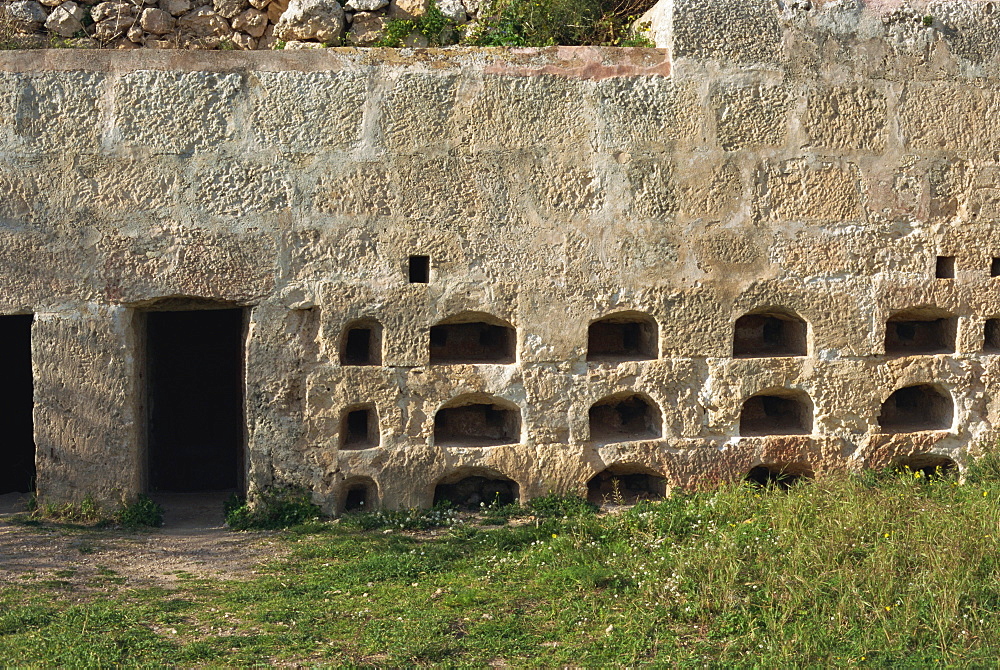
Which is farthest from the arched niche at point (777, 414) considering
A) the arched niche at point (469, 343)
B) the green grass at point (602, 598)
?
the arched niche at point (469, 343)

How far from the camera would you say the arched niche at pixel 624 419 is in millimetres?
6625

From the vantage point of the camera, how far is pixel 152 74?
609 centimetres

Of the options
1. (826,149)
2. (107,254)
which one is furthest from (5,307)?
(826,149)

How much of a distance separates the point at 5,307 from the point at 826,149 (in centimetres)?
532

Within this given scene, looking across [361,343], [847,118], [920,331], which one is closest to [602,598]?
[361,343]

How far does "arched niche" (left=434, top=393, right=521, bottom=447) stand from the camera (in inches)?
259

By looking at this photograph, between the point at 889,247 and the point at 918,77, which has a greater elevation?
the point at 918,77

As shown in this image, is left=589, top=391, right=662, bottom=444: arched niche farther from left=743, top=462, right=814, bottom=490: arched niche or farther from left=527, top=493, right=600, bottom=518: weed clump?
left=743, top=462, right=814, bottom=490: arched niche

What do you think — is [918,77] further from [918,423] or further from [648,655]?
[648,655]

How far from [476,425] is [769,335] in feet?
7.11

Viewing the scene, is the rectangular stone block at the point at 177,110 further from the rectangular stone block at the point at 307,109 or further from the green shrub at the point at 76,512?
the green shrub at the point at 76,512

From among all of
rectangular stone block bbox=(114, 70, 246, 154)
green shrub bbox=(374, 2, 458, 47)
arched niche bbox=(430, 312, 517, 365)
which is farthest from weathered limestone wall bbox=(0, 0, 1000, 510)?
green shrub bbox=(374, 2, 458, 47)

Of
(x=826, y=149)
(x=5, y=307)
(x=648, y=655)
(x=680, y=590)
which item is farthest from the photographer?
(x=826, y=149)

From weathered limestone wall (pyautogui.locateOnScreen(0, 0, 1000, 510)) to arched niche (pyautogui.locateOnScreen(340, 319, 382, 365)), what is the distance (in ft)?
0.34
